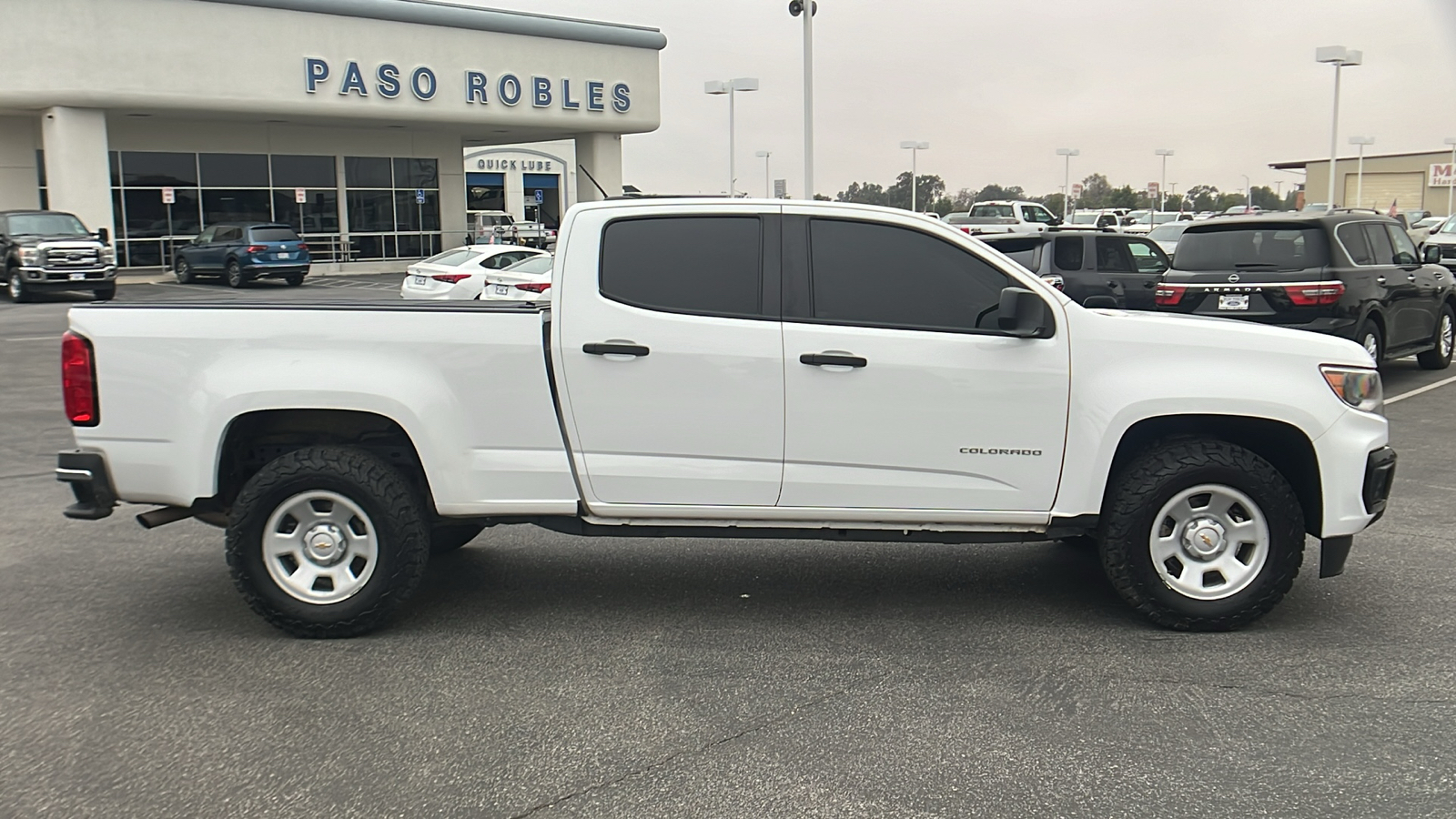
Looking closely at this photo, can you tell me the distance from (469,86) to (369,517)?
113ft

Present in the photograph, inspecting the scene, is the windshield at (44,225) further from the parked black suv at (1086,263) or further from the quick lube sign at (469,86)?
the parked black suv at (1086,263)

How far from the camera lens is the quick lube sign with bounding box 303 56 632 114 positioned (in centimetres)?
3509

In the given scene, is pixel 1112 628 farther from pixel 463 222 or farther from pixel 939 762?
→ pixel 463 222

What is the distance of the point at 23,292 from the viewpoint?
1082 inches

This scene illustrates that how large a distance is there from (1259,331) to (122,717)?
16.2 ft

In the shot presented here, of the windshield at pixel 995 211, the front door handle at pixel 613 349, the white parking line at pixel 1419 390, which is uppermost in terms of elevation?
the windshield at pixel 995 211

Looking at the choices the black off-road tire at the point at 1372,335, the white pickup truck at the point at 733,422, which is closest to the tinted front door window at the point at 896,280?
the white pickup truck at the point at 733,422

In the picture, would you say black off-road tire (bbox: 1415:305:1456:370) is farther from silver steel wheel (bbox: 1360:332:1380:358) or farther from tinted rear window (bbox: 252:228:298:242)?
tinted rear window (bbox: 252:228:298:242)

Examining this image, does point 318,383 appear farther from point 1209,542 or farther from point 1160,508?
point 1209,542

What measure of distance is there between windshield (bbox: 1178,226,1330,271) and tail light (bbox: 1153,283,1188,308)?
0.90ft

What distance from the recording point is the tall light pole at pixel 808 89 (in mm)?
24766

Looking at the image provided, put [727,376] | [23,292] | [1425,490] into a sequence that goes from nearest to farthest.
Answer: [727,376]
[1425,490]
[23,292]

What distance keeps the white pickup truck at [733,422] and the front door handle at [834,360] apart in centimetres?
1

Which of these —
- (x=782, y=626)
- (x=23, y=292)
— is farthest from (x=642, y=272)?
(x=23, y=292)
